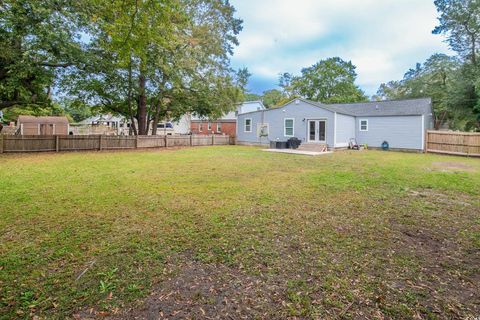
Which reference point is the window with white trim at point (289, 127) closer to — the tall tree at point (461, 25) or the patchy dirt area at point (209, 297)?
the tall tree at point (461, 25)

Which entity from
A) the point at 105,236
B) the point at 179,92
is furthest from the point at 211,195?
the point at 179,92

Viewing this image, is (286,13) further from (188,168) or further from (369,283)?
(369,283)

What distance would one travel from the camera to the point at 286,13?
1163 centimetres

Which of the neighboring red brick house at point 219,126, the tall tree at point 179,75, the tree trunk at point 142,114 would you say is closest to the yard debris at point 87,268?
the tall tree at point 179,75

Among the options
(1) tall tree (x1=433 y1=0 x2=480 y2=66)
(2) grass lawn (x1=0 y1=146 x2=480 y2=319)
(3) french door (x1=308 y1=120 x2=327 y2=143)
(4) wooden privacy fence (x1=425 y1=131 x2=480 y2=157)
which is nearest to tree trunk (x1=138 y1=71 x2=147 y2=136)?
(3) french door (x1=308 y1=120 x2=327 y2=143)

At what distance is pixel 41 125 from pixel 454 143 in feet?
131

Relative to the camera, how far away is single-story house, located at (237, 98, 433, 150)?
56.3 feet

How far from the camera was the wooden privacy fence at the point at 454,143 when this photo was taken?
1440 centimetres

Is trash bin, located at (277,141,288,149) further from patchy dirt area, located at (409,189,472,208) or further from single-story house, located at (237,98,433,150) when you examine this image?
patchy dirt area, located at (409,189,472,208)

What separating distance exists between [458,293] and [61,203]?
5.90 metres

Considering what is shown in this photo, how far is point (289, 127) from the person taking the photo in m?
19.7

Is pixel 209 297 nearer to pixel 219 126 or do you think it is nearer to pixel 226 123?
pixel 226 123

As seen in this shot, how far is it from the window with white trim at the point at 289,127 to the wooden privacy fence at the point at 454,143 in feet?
27.4

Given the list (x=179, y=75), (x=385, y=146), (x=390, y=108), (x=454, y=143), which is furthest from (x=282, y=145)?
(x=454, y=143)
